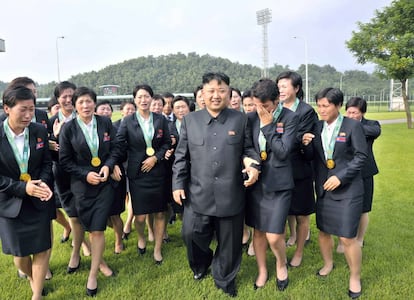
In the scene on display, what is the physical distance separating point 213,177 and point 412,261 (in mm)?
2756

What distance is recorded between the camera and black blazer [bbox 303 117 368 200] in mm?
3168

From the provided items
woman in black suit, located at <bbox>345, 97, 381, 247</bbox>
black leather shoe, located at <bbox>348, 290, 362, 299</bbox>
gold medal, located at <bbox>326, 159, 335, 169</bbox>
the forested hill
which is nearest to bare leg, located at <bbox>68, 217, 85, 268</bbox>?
gold medal, located at <bbox>326, 159, 335, 169</bbox>

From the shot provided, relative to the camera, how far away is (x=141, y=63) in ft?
292

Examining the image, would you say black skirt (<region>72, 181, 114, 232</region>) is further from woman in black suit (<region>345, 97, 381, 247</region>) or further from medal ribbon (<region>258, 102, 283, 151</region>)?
woman in black suit (<region>345, 97, 381, 247</region>)

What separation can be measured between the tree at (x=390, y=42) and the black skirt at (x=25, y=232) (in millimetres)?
15963

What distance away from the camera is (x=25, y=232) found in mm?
3031

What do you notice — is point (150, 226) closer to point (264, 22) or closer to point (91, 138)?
point (91, 138)

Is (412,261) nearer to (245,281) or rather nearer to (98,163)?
(245,281)

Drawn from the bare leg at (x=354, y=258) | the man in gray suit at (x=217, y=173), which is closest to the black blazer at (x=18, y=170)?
the man in gray suit at (x=217, y=173)

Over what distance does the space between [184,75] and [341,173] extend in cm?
7593

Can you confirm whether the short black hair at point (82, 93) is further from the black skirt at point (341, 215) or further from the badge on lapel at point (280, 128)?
the black skirt at point (341, 215)

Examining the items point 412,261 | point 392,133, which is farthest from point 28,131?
point 392,133

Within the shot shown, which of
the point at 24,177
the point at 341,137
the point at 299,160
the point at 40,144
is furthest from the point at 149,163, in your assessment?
the point at 341,137

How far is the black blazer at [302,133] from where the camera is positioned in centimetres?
359
